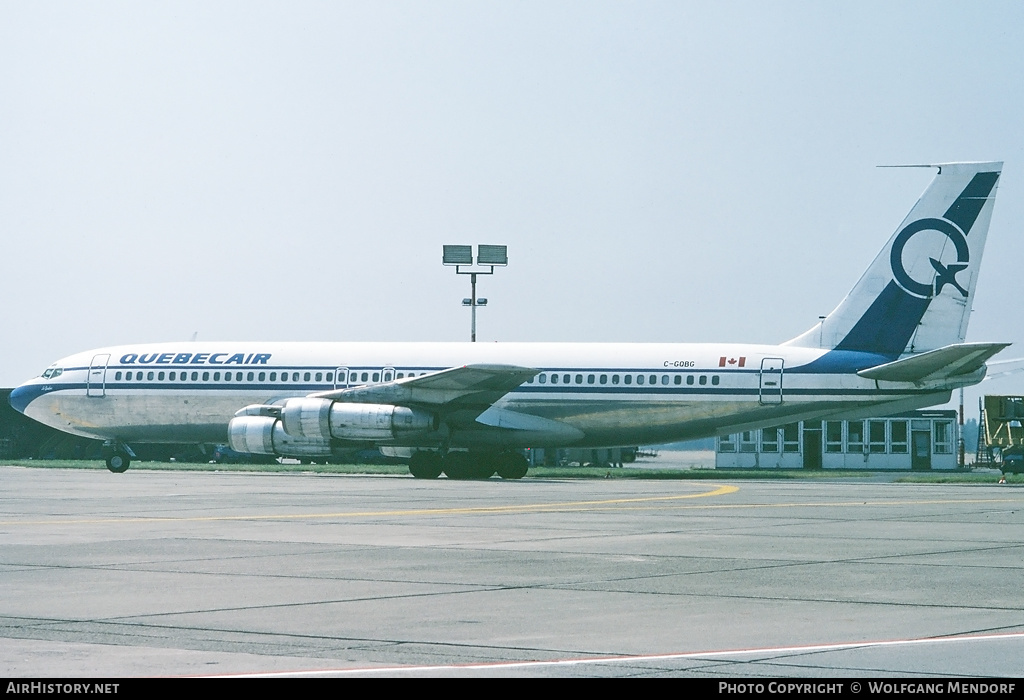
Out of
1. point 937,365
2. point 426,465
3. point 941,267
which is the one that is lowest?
point 426,465

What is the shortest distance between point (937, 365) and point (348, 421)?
16997mm

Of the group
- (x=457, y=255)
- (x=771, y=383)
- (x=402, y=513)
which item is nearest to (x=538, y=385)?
(x=771, y=383)

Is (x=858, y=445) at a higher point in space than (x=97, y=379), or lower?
lower

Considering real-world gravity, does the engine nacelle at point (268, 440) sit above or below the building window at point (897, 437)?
above

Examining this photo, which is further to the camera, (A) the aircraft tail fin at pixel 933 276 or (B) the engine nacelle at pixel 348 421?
(B) the engine nacelle at pixel 348 421

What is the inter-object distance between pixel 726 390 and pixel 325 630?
31.0 meters

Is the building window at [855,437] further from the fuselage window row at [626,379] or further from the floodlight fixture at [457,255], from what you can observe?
the fuselage window row at [626,379]

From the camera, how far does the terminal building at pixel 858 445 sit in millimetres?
63062

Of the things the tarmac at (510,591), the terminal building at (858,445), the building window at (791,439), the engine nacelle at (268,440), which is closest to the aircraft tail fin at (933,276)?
the engine nacelle at (268,440)

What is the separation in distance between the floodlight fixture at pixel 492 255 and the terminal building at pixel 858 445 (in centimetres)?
1337

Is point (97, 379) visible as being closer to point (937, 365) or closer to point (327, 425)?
point (327, 425)

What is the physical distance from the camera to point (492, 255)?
2426 inches

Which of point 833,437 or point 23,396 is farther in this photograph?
point 833,437
